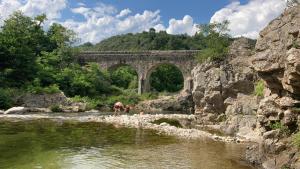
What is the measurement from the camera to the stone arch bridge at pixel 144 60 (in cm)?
6194

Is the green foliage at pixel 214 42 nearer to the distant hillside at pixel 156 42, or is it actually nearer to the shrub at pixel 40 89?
the shrub at pixel 40 89

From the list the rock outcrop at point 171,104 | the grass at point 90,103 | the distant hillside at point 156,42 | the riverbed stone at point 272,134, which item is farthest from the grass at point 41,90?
the distant hillside at point 156,42

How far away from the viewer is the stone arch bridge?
6194 cm

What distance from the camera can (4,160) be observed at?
1425 centimetres

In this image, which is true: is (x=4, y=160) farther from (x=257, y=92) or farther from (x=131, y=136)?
(x=257, y=92)

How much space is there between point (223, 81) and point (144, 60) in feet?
109

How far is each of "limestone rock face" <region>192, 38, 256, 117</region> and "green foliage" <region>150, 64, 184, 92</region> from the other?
47.5 m

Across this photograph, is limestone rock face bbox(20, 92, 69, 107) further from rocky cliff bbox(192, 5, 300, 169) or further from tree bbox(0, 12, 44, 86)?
rocky cliff bbox(192, 5, 300, 169)

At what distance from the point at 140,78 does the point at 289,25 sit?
4859 cm

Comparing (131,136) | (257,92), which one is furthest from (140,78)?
(131,136)

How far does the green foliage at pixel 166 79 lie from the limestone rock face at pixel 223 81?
156 feet

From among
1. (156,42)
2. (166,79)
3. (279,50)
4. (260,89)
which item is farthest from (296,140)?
(156,42)

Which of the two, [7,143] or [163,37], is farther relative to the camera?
[163,37]

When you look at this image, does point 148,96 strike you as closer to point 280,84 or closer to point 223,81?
point 223,81
